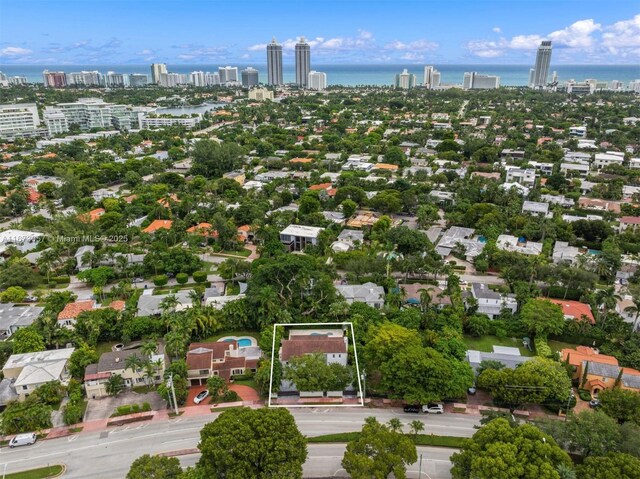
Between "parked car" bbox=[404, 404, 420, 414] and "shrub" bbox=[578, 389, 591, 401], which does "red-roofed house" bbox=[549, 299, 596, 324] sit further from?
"parked car" bbox=[404, 404, 420, 414]

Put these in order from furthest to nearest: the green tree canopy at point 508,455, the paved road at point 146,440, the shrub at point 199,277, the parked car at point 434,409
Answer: the shrub at point 199,277 → the parked car at point 434,409 → the paved road at point 146,440 → the green tree canopy at point 508,455

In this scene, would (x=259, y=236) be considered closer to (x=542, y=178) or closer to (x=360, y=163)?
(x=360, y=163)

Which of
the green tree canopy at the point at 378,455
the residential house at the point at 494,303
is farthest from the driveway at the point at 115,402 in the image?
the residential house at the point at 494,303

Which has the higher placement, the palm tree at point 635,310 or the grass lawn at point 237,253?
the palm tree at point 635,310

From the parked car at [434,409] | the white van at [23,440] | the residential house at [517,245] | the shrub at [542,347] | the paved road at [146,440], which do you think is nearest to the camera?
the paved road at [146,440]

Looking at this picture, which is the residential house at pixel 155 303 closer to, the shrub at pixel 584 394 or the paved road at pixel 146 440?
the paved road at pixel 146 440

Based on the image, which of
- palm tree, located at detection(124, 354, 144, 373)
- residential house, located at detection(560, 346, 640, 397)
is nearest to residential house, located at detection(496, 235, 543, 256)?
residential house, located at detection(560, 346, 640, 397)

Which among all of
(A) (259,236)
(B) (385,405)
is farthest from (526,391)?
(A) (259,236)
